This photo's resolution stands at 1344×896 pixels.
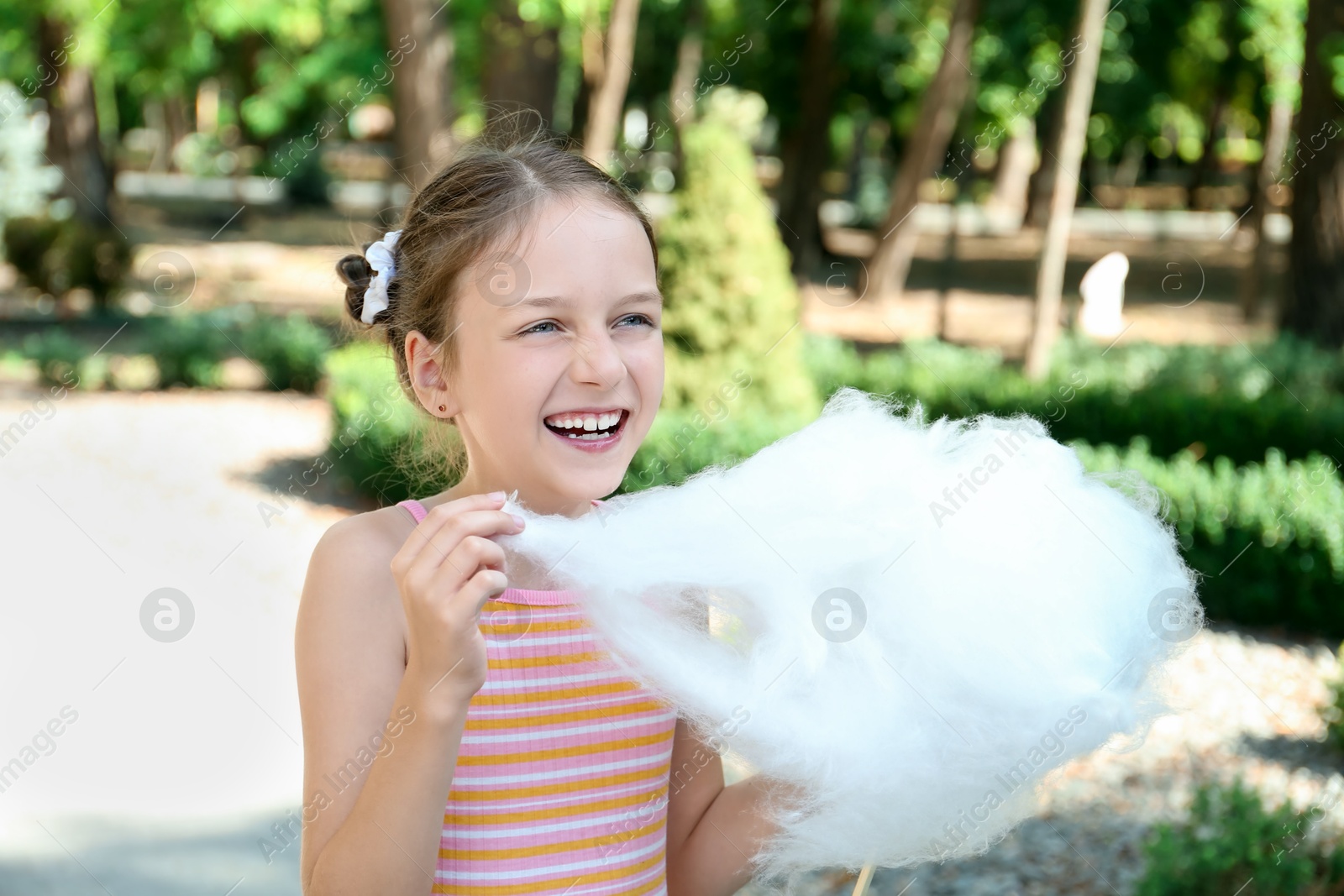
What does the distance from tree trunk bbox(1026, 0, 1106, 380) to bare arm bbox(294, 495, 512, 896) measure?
934cm

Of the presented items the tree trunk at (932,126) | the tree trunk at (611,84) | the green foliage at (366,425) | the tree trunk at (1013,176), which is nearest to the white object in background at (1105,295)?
the green foliage at (366,425)

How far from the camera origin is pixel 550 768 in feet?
5.43

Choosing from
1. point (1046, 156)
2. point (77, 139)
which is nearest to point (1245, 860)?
point (77, 139)

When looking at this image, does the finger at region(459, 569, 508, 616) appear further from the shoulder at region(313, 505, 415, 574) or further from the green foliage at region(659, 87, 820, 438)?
the green foliage at region(659, 87, 820, 438)

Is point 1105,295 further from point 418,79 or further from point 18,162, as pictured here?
point 18,162

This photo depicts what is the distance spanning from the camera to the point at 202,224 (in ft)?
90.8

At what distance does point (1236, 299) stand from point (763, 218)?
1560cm

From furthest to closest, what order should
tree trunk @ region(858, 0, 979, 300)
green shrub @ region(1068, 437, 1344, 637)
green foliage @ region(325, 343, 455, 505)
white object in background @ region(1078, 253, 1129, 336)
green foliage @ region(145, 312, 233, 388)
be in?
tree trunk @ region(858, 0, 979, 300)
green foliage @ region(145, 312, 233, 388)
green foliage @ region(325, 343, 455, 505)
green shrub @ region(1068, 437, 1344, 637)
white object in background @ region(1078, 253, 1129, 336)

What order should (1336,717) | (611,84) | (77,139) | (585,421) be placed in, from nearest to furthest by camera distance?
1. (585,421)
2. (1336,717)
3. (611,84)
4. (77,139)

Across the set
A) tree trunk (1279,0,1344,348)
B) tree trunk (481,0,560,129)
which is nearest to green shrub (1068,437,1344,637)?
tree trunk (1279,0,1344,348)

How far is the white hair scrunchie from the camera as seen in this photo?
6.14ft

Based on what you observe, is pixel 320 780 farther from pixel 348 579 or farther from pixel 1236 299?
pixel 1236 299

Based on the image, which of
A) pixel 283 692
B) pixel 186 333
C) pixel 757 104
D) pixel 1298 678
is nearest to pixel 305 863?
pixel 283 692

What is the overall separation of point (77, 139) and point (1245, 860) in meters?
20.9
